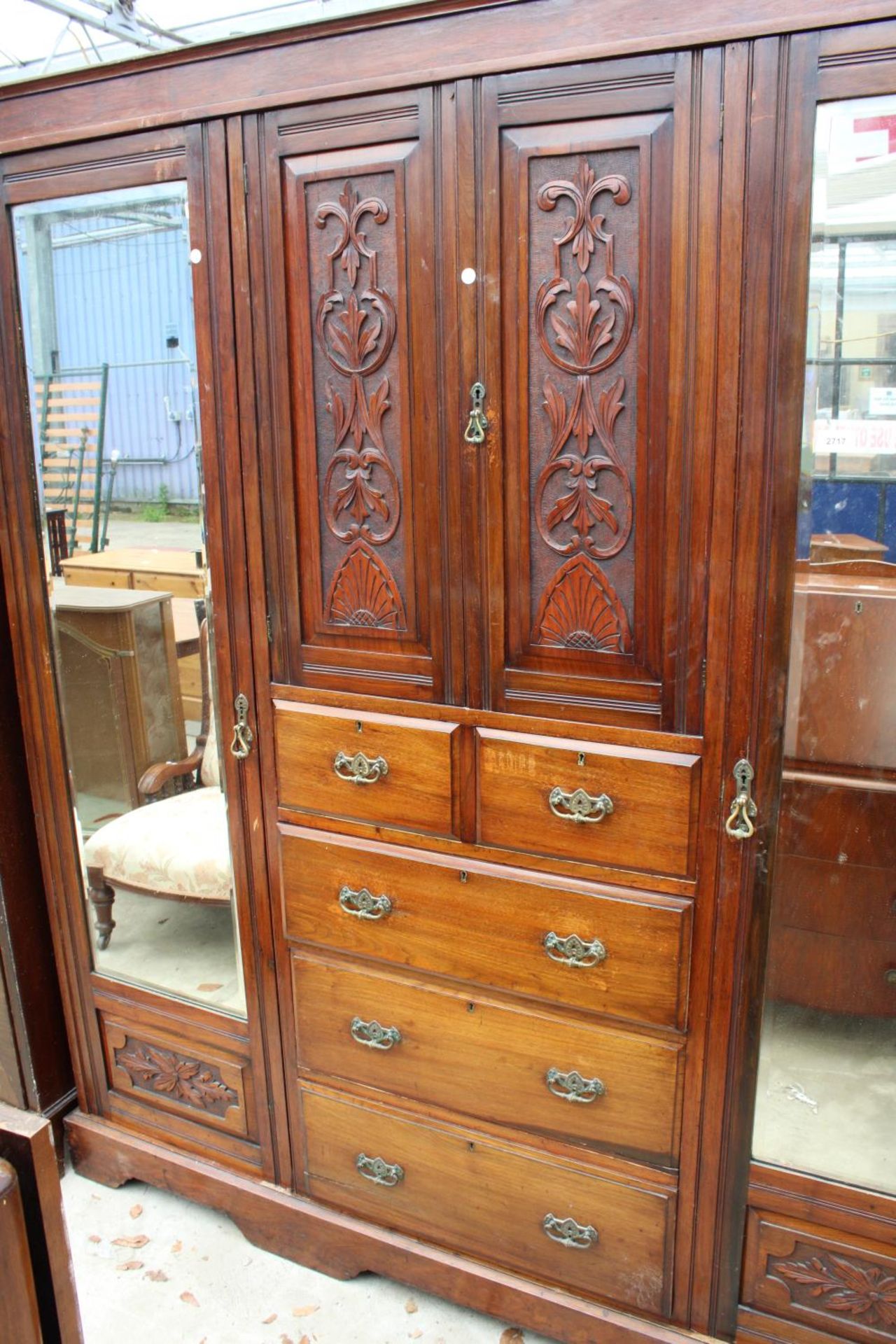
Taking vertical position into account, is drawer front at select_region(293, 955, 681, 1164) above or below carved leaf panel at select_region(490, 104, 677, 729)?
below

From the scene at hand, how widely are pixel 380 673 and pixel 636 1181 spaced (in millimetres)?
886

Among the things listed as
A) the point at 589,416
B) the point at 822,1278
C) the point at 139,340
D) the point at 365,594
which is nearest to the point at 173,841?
the point at 365,594

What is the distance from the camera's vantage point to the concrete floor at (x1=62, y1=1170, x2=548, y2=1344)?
179 cm

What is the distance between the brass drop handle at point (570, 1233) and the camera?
5.47ft

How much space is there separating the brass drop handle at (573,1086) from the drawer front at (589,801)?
0.36 meters

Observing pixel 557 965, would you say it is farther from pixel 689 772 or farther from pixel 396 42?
pixel 396 42

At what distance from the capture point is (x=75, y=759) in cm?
203

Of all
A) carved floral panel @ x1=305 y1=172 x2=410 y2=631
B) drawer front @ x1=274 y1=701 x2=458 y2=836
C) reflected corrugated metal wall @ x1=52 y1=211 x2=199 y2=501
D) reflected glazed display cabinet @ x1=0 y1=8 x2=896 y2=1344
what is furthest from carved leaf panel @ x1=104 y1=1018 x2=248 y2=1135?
reflected corrugated metal wall @ x1=52 y1=211 x2=199 y2=501

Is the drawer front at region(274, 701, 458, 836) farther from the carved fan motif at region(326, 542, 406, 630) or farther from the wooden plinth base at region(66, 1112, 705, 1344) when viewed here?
the wooden plinth base at region(66, 1112, 705, 1344)

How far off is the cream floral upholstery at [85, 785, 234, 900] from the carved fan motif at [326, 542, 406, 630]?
43cm

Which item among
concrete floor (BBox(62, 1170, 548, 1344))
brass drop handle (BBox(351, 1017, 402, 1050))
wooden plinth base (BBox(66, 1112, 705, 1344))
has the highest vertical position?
brass drop handle (BBox(351, 1017, 402, 1050))

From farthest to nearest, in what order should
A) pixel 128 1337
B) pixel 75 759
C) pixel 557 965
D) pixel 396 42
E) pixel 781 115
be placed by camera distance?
pixel 75 759 < pixel 128 1337 < pixel 557 965 < pixel 396 42 < pixel 781 115

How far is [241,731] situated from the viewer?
1.79 metres

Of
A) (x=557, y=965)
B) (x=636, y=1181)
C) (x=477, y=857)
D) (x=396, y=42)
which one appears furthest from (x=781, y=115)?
(x=636, y=1181)
